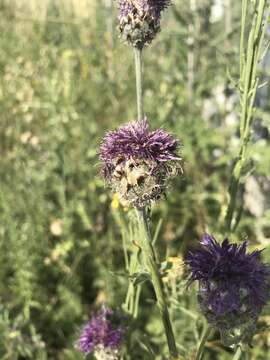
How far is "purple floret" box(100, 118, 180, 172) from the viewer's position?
1312 mm

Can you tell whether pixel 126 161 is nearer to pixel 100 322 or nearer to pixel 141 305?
pixel 100 322

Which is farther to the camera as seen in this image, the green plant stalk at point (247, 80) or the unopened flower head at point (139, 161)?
the green plant stalk at point (247, 80)

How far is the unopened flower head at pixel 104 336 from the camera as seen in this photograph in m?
1.80

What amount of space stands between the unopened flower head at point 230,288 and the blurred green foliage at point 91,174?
526 mm

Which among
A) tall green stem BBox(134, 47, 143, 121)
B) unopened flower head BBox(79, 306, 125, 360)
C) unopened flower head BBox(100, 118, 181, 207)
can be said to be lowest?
unopened flower head BBox(79, 306, 125, 360)

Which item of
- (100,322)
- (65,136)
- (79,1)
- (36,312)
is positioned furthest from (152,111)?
(79,1)

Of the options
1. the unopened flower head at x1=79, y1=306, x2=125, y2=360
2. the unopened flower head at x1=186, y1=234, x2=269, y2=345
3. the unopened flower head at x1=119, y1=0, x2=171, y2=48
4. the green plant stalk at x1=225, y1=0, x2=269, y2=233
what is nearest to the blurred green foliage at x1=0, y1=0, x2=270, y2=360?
the unopened flower head at x1=79, y1=306, x2=125, y2=360

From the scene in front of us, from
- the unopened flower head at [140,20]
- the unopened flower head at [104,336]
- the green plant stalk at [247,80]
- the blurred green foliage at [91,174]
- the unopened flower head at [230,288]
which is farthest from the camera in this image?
the blurred green foliage at [91,174]

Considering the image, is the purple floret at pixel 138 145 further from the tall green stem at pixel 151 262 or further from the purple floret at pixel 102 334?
the purple floret at pixel 102 334

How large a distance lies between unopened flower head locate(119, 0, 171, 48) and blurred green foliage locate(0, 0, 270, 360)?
0.63 m

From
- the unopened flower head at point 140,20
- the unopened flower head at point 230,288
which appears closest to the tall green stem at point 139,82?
the unopened flower head at point 140,20

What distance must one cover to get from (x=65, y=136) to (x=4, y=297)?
1.27 meters

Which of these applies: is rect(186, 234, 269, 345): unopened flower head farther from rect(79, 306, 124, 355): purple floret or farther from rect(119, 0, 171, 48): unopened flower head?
rect(119, 0, 171, 48): unopened flower head

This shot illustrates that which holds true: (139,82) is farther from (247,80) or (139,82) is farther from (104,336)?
(104,336)
